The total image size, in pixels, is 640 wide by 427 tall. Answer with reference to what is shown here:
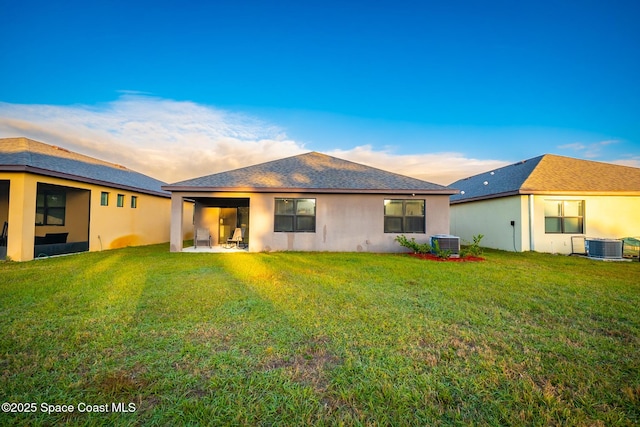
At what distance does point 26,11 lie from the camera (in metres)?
9.30

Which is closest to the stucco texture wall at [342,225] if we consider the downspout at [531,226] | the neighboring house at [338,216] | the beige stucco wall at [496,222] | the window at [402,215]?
the neighboring house at [338,216]

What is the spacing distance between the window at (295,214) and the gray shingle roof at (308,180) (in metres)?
0.68

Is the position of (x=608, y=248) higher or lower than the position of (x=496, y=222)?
lower

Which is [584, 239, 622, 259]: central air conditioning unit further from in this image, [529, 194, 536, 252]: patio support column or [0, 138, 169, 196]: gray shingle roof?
[0, 138, 169, 196]: gray shingle roof

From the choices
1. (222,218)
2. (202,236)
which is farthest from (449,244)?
(222,218)

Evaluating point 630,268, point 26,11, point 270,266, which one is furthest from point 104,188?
point 630,268

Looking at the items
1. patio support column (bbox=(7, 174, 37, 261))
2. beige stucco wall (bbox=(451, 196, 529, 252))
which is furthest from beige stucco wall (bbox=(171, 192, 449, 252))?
patio support column (bbox=(7, 174, 37, 261))

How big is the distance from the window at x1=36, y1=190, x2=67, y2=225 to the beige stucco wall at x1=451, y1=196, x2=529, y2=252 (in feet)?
68.3

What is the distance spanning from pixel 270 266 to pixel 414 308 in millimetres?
4830

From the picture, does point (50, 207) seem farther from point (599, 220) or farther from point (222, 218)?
point (599, 220)

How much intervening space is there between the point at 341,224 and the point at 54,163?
11238 millimetres

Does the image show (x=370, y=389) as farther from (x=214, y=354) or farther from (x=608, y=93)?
(x=608, y=93)

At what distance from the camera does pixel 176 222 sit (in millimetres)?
11227

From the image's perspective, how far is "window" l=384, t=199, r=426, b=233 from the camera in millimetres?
11602
